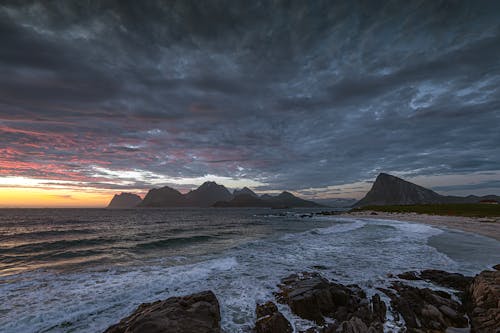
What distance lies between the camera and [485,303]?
7.94 m

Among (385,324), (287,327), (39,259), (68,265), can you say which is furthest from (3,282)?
(385,324)

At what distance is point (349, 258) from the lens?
1783 cm

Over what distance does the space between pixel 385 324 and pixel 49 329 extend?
12718 millimetres

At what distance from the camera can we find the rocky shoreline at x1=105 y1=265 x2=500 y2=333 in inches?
274

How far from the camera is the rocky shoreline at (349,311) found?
22.8ft

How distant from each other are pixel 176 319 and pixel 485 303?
37.5 feet

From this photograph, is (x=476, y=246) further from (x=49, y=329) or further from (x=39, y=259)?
(x=39, y=259)

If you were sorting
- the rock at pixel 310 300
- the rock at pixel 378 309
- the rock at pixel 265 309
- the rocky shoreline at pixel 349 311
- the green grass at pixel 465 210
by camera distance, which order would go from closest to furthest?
the rocky shoreline at pixel 349 311 < the rock at pixel 378 309 < the rock at pixel 310 300 < the rock at pixel 265 309 < the green grass at pixel 465 210

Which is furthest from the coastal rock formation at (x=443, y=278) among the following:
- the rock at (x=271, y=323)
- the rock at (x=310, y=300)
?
the rock at (x=271, y=323)

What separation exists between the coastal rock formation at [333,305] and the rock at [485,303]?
2.85 m

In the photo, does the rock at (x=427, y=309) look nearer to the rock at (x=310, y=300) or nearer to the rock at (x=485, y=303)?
the rock at (x=485, y=303)

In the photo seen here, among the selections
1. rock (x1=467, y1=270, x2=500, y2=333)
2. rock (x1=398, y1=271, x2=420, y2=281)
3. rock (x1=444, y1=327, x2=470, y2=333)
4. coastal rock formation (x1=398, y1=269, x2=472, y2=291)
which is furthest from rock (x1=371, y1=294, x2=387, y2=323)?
coastal rock formation (x1=398, y1=269, x2=472, y2=291)

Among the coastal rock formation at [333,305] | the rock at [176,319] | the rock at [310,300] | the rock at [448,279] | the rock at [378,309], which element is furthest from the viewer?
the rock at [448,279]

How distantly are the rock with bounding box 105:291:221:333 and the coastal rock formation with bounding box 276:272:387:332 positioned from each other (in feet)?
11.5
